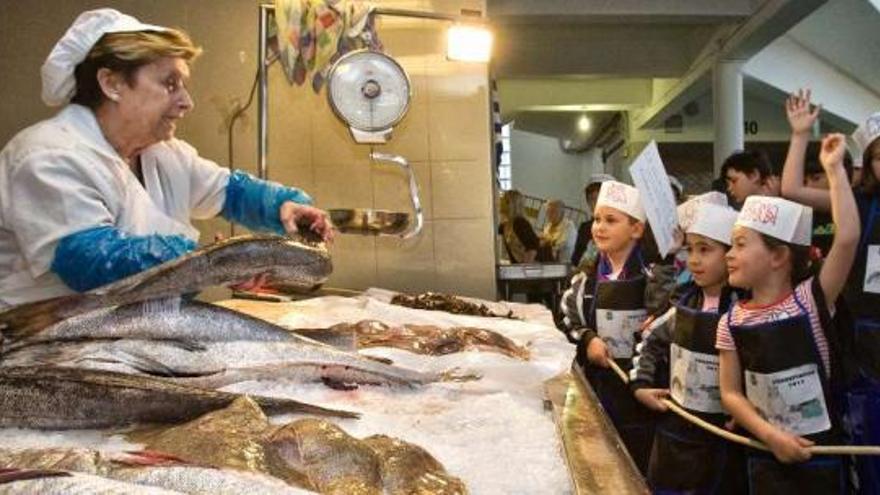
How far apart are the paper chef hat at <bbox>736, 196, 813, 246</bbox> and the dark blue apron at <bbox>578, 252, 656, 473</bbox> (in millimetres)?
905

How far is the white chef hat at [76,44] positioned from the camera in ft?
6.88

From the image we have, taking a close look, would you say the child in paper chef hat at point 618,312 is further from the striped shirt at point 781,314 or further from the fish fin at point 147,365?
the fish fin at point 147,365

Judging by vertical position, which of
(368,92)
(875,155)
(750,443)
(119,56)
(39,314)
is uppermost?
(368,92)

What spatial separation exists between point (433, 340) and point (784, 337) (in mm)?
1164

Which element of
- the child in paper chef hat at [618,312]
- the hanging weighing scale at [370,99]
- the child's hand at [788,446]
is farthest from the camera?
the hanging weighing scale at [370,99]

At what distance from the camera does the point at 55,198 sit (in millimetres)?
1885

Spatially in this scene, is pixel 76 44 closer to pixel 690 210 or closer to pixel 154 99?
pixel 154 99

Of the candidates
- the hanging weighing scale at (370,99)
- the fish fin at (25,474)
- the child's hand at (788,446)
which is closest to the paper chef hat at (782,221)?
the child's hand at (788,446)

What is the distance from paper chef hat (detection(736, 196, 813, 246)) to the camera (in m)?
2.68

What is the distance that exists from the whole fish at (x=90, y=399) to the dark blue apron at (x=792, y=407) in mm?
1776

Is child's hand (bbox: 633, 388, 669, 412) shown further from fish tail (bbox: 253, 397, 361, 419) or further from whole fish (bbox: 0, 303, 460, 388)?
fish tail (bbox: 253, 397, 361, 419)

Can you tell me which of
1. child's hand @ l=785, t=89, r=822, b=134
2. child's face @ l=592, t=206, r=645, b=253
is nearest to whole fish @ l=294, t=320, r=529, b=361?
child's face @ l=592, t=206, r=645, b=253

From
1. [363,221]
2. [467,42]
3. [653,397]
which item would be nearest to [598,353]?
[653,397]

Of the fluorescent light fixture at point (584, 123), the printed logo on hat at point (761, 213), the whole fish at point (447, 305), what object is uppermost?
the fluorescent light fixture at point (584, 123)
